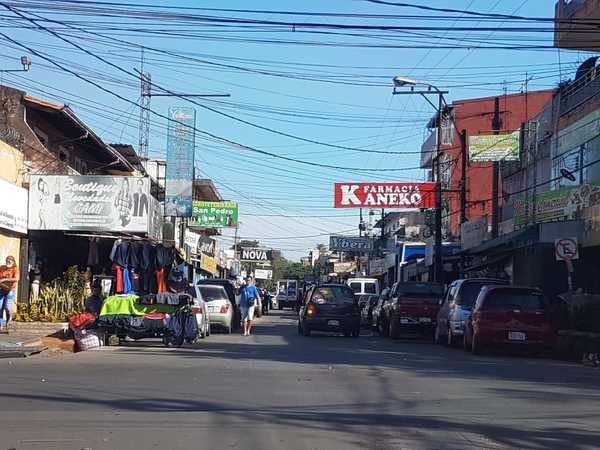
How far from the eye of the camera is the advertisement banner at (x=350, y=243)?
265ft

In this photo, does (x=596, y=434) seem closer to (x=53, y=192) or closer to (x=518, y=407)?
(x=518, y=407)

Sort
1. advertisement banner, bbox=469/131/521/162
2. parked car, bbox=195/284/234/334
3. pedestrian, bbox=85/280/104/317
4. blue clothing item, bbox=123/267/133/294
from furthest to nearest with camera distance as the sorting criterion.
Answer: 1. advertisement banner, bbox=469/131/521/162
2. parked car, bbox=195/284/234/334
3. blue clothing item, bbox=123/267/133/294
4. pedestrian, bbox=85/280/104/317

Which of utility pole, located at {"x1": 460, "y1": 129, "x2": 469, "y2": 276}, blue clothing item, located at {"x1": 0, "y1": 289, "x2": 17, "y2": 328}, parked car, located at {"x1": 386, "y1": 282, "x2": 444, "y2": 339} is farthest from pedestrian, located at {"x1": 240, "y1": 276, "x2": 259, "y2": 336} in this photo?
utility pole, located at {"x1": 460, "y1": 129, "x2": 469, "y2": 276}

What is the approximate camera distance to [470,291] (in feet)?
74.2

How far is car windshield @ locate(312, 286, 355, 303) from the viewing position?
26469 millimetres

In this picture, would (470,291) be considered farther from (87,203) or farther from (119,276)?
(87,203)

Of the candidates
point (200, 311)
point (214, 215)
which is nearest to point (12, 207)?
point (200, 311)

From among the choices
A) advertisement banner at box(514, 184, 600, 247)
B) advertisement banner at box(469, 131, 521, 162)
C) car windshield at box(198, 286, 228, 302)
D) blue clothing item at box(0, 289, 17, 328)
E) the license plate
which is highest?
advertisement banner at box(469, 131, 521, 162)

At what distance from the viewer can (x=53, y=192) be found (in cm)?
2512

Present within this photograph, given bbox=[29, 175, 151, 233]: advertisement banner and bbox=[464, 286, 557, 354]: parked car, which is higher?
bbox=[29, 175, 151, 233]: advertisement banner

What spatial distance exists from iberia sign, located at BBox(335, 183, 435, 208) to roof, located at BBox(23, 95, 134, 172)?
12.1 metres

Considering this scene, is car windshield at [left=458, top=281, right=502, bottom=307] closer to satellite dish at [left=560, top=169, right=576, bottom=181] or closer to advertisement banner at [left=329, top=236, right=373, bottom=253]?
satellite dish at [left=560, top=169, right=576, bottom=181]

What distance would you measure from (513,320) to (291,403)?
10088 mm

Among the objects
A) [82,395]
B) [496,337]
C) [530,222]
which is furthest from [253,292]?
[82,395]
